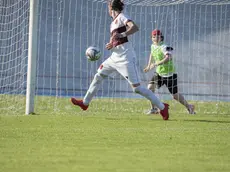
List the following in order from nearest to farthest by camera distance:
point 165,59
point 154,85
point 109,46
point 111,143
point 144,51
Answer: point 111,143
point 109,46
point 165,59
point 154,85
point 144,51

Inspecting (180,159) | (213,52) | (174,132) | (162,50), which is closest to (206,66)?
(213,52)

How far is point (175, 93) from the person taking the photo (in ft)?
46.3

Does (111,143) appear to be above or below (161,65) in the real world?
below

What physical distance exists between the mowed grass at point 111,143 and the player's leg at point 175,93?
122cm

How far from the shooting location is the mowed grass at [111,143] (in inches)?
263

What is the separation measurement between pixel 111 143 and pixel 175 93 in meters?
5.80

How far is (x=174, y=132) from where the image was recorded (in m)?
10.0

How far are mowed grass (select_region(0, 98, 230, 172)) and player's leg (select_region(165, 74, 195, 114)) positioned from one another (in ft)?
3.99

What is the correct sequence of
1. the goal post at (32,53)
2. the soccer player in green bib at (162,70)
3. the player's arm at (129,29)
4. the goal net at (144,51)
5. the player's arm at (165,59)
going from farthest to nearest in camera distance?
the goal net at (144,51)
the soccer player in green bib at (162,70)
the player's arm at (165,59)
the goal post at (32,53)
the player's arm at (129,29)

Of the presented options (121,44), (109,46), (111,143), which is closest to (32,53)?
(109,46)

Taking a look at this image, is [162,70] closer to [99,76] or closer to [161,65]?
[161,65]

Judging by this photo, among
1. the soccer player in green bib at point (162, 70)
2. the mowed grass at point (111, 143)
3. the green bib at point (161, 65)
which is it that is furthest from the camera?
the green bib at point (161, 65)

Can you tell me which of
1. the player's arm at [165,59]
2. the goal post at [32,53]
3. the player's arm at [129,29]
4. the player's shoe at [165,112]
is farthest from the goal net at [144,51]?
the player's arm at [129,29]

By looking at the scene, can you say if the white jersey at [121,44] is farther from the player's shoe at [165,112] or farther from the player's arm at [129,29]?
the player's shoe at [165,112]
